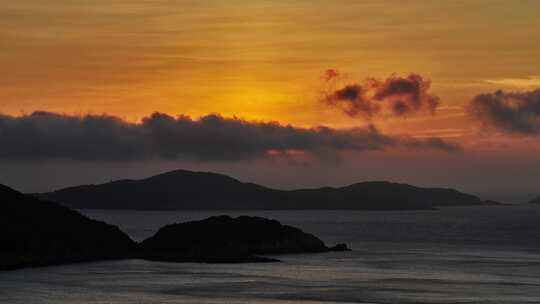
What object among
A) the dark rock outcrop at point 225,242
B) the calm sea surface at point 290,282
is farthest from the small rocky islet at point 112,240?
the calm sea surface at point 290,282

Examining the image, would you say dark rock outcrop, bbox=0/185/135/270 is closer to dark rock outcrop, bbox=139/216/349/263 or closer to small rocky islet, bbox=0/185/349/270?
small rocky islet, bbox=0/185/349/270

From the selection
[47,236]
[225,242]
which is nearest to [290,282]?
[47,236]

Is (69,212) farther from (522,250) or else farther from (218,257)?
(522,250)

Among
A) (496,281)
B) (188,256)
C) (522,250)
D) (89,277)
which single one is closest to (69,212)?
(188,256)

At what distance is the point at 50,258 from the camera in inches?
5517

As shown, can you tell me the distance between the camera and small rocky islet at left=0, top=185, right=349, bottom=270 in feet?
465

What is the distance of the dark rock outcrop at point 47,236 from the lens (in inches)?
5463

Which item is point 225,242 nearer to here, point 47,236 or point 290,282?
point 47,236

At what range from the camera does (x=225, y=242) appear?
16575 centimetres

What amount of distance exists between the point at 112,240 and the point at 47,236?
11.7 meters

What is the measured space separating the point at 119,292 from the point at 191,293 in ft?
23.0

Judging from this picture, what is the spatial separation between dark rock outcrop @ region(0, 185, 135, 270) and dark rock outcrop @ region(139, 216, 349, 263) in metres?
5.74

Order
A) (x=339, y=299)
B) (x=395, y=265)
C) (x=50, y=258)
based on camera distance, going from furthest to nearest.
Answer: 1. (x=395, y=265)
2. (x=50, y=258)
3. (x=339, y=299)

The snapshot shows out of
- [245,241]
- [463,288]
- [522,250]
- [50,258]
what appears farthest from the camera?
[522,250]
